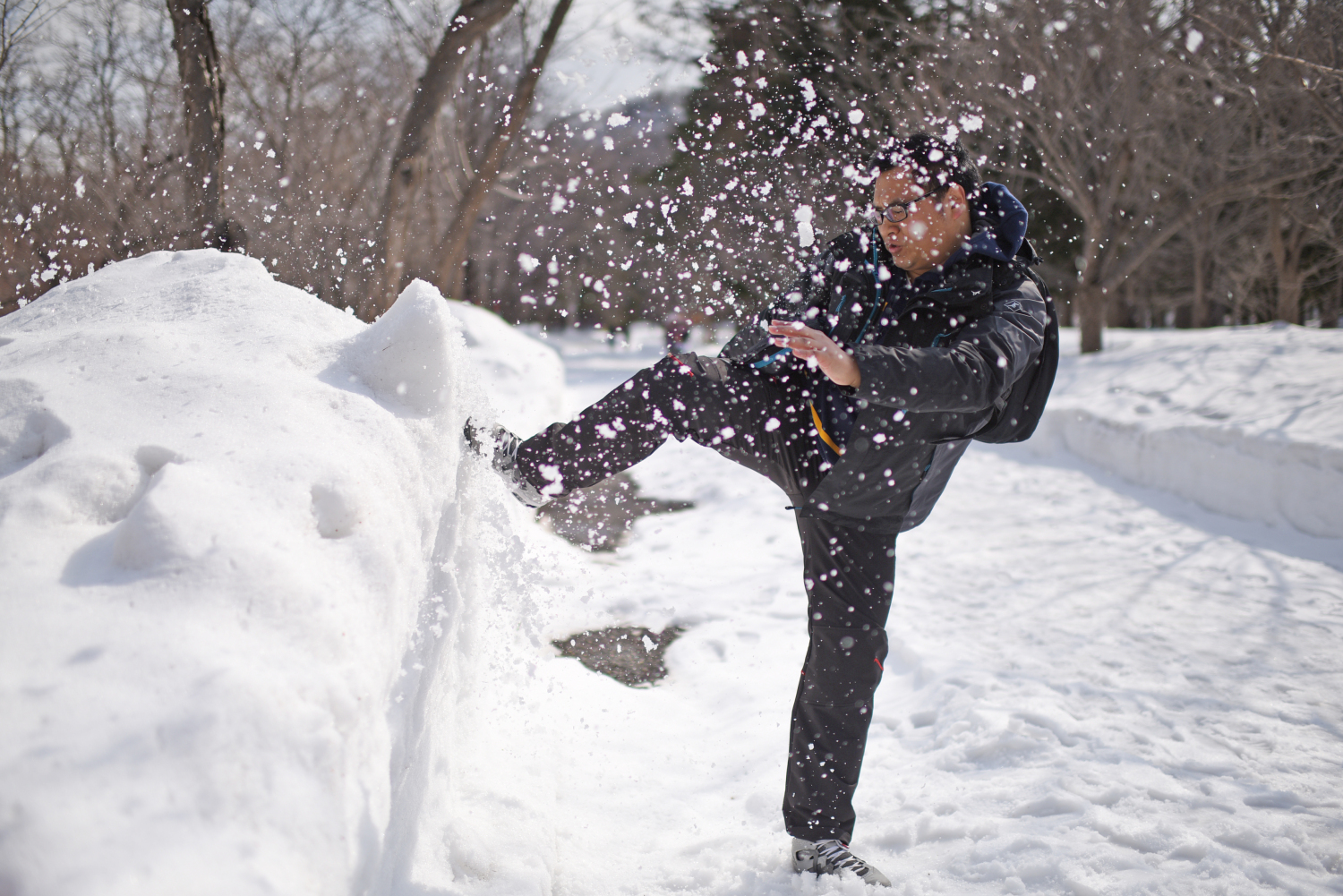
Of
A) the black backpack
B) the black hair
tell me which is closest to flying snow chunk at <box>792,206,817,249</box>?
the black hair

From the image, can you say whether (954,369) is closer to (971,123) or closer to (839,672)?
(839,672)

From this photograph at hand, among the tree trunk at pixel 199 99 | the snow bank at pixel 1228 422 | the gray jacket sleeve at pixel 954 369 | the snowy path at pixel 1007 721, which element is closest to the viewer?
the gray jacket sleeve at pixel 954 369

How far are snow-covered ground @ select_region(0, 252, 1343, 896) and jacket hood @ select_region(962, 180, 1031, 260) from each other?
149 cm

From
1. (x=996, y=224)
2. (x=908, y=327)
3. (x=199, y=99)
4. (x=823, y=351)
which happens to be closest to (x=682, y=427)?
(x=823, y=351)

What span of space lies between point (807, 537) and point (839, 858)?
90 centimetres

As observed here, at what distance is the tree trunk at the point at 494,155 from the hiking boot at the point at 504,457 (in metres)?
5.97

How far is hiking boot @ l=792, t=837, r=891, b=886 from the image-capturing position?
2197 mm

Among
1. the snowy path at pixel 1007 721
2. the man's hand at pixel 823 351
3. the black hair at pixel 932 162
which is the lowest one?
the snowy path at pixel 1007 721

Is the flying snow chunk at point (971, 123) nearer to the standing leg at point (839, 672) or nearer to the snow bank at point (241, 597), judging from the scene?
the standing leg at point (839, 672)

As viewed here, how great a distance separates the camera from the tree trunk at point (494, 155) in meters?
7.63

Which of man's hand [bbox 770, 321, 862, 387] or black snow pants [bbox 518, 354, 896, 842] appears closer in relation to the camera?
man's hand [bbox 770, 321, 862, 387]

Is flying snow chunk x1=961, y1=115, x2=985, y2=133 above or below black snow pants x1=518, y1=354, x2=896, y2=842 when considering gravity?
above

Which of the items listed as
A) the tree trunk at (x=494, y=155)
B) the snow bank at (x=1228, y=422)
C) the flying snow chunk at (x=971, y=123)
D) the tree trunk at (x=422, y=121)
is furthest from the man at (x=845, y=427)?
the flying snow chunk at (x=971, y=123)

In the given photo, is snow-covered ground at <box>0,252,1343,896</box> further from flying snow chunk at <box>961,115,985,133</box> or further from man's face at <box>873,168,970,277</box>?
flying snow chunk at <box>961,115,985,133</box>
